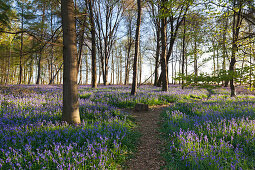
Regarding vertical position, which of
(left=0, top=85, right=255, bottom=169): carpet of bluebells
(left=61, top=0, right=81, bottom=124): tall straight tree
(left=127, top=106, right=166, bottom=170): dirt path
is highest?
(left=61, top=0, right=81, bottom=124): tall straight tree

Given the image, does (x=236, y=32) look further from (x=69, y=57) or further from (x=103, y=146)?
(x=103, y=146)

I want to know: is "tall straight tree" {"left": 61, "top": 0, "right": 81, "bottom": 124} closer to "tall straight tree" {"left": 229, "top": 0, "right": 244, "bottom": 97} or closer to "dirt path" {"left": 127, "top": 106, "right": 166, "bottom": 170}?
"dirt path" {"left": 127, "top": 106, "right": 166, "bottom": 170}

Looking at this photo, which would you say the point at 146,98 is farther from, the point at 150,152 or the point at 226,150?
the point at 226,150

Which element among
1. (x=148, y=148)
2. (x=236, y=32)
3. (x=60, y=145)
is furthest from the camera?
(x=236, y=32)

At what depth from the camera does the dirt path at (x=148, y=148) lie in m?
3.25

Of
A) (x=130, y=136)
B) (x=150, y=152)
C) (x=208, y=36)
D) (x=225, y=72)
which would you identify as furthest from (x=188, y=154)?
(x=208, y=36)

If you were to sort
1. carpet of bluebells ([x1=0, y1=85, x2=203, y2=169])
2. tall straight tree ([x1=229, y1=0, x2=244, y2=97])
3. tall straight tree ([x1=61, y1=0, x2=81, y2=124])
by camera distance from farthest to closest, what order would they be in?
tall straight tree ([x1=229, y1=0, x2=244, y2=97]) < tall straight tree ([x1=61, y1=0, x2=81, y2=124]) < carpet of bluebells ([x1=0, y1=85, x2=203, y2=169])

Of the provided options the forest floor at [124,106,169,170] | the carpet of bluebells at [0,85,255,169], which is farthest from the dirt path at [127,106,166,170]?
the carpet of bluebells at [0,85,255,169]

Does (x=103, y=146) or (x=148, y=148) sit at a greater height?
(x=103, y=146)

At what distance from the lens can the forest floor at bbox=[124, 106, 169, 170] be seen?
3255 millimetres

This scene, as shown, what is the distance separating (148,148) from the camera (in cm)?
407

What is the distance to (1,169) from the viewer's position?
2371 millimetres

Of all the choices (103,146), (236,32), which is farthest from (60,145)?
(236,32)

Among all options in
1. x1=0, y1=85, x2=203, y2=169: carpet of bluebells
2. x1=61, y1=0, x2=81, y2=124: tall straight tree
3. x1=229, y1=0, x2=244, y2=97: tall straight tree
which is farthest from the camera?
x1=229, y1=0, x2=244, y2=97: tall straight tree
